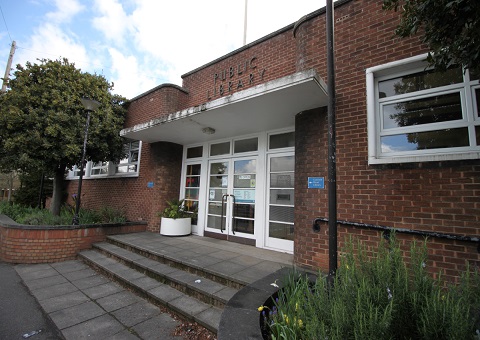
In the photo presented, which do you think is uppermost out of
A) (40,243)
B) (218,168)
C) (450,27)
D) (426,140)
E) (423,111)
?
(450,27)

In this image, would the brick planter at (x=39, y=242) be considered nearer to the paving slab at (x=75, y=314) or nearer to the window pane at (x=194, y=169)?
the paving slab at (x=75, y=314)

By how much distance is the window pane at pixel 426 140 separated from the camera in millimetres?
3053

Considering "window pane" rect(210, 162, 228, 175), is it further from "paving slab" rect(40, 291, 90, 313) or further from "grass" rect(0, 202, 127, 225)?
"paving slab" rect(40, 291, 90, 313)

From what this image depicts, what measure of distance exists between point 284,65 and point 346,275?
4781mm

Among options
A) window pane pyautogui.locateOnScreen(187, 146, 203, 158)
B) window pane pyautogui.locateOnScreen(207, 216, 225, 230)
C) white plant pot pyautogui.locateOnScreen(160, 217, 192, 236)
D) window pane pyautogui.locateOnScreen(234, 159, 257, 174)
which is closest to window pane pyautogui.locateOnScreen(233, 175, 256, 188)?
window pane pyautogui.locateOnScreen(234, 159, 257, 174)

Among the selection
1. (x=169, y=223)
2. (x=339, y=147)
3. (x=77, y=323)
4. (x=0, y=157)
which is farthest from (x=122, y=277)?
(x=0, y=157)

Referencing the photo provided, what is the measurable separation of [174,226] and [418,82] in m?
6.02

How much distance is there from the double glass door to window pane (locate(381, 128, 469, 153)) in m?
2.96

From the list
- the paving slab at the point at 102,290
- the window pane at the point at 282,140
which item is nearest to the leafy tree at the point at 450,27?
the window pane at the point at 282,140

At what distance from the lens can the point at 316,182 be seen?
3.95 metres

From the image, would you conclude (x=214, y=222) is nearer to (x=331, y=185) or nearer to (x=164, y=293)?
(x=164, y=293)

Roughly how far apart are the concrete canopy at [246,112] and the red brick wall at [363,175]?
1.56 feet

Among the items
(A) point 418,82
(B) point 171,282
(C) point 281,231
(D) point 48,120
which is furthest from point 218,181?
(D) point 48,120

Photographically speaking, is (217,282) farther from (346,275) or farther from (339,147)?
(339,147)
